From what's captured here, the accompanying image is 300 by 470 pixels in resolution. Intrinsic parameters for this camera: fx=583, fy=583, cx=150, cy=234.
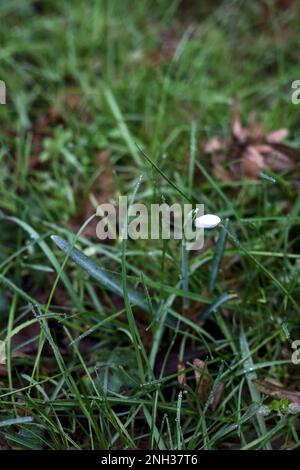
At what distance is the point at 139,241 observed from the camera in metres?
1.92

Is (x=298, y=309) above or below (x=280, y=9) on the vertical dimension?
below

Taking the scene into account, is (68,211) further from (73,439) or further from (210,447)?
(210,447)

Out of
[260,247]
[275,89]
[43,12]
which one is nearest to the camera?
[260,247]

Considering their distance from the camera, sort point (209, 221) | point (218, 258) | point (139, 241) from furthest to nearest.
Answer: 1. point (139, 241)
2. point (218, 258)
3. point (209, 221)

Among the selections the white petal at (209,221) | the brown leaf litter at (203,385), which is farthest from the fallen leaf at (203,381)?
the white petal at (209,221)

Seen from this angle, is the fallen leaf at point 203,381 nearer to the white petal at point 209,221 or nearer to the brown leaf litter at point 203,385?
the brown leaf litter at point 203,385

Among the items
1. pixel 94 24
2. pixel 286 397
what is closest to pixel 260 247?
pixel 286 397

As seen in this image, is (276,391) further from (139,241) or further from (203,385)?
(139,241)

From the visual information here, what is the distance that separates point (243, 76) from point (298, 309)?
1.37 m

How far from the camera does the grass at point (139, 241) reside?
A: 155 centimetres

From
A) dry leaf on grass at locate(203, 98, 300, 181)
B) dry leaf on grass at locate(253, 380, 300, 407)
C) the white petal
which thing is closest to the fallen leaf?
dry leaf on grass at locate(253, 380, 300, 407)

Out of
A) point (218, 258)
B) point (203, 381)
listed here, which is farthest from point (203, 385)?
point (218, 258)

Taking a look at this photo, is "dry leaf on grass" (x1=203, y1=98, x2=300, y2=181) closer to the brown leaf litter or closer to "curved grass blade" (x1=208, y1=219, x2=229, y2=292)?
"curved grass blade" (x1=208, y1=219, x2=229, y2=292)

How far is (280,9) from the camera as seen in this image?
2.89 m
